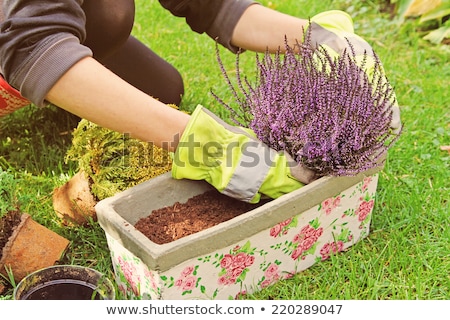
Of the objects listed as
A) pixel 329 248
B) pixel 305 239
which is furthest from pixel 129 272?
pixel 329 248

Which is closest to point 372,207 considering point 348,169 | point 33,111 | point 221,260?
point 348,169

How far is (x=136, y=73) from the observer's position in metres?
2.65

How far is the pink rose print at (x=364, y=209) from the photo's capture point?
194 cm

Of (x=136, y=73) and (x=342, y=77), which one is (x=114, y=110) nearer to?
(x=342, y=77)

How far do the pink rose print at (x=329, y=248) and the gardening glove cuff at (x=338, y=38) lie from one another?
0.39 meters

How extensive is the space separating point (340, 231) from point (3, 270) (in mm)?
955

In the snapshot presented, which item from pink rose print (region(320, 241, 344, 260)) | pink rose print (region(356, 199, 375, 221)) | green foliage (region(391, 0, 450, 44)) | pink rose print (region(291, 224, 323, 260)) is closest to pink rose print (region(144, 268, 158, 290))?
pink rose print (region(291, 224, 323, 260))

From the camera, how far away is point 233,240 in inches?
63.7

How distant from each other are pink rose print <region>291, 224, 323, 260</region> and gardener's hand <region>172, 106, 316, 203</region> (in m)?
0.13

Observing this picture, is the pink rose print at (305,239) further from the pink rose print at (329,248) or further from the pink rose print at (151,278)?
the pink rose print at (151,278)

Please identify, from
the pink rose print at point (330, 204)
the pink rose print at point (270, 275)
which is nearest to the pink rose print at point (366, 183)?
the pink rose print at point (330, 204)

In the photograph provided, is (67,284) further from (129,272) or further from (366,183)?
(366,183)

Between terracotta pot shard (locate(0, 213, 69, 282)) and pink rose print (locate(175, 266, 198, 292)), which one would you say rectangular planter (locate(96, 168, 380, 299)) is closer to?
pink rose print (locate(175, 266, 198, 292))

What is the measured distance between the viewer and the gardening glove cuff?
2023mm
